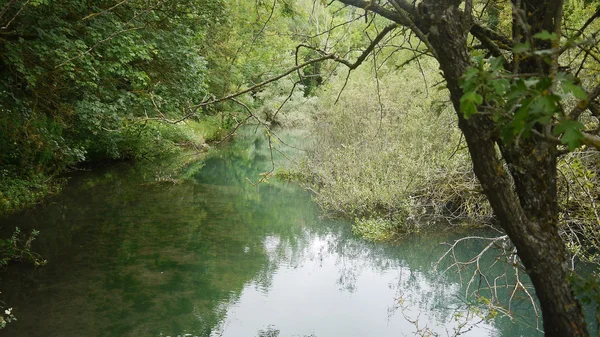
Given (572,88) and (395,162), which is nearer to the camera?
(572,88)

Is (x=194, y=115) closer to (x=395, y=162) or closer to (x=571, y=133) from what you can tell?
(x=395, y=162)

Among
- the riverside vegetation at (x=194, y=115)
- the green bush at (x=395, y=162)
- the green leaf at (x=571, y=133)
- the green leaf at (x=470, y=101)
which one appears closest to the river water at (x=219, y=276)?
the green bush at (x=395, y=162)

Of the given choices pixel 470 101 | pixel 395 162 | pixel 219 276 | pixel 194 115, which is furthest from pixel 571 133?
pixel 395 162

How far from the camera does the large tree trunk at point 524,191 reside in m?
2.25

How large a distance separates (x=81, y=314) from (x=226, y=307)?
185cm

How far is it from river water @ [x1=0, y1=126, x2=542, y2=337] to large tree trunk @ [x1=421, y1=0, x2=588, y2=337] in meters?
2.76

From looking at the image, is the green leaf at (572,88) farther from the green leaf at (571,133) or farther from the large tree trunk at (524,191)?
the large tree trunk at (524,191)

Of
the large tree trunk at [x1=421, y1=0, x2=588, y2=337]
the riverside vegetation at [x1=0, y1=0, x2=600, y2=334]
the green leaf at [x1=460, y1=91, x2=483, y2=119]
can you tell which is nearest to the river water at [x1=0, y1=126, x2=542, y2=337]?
the riverside vegetation at [x1=0, y1=0, x2=600, y2=334]

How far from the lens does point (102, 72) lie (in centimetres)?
1019

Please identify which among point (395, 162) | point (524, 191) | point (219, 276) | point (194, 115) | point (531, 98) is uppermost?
point (194, 115)

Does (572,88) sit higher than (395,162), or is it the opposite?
(395,162)

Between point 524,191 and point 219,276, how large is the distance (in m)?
6.41

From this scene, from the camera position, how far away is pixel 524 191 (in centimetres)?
232

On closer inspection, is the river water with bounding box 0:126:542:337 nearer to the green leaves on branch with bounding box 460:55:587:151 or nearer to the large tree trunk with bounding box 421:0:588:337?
the large tree trunk with bounding box 421:0:588:337
